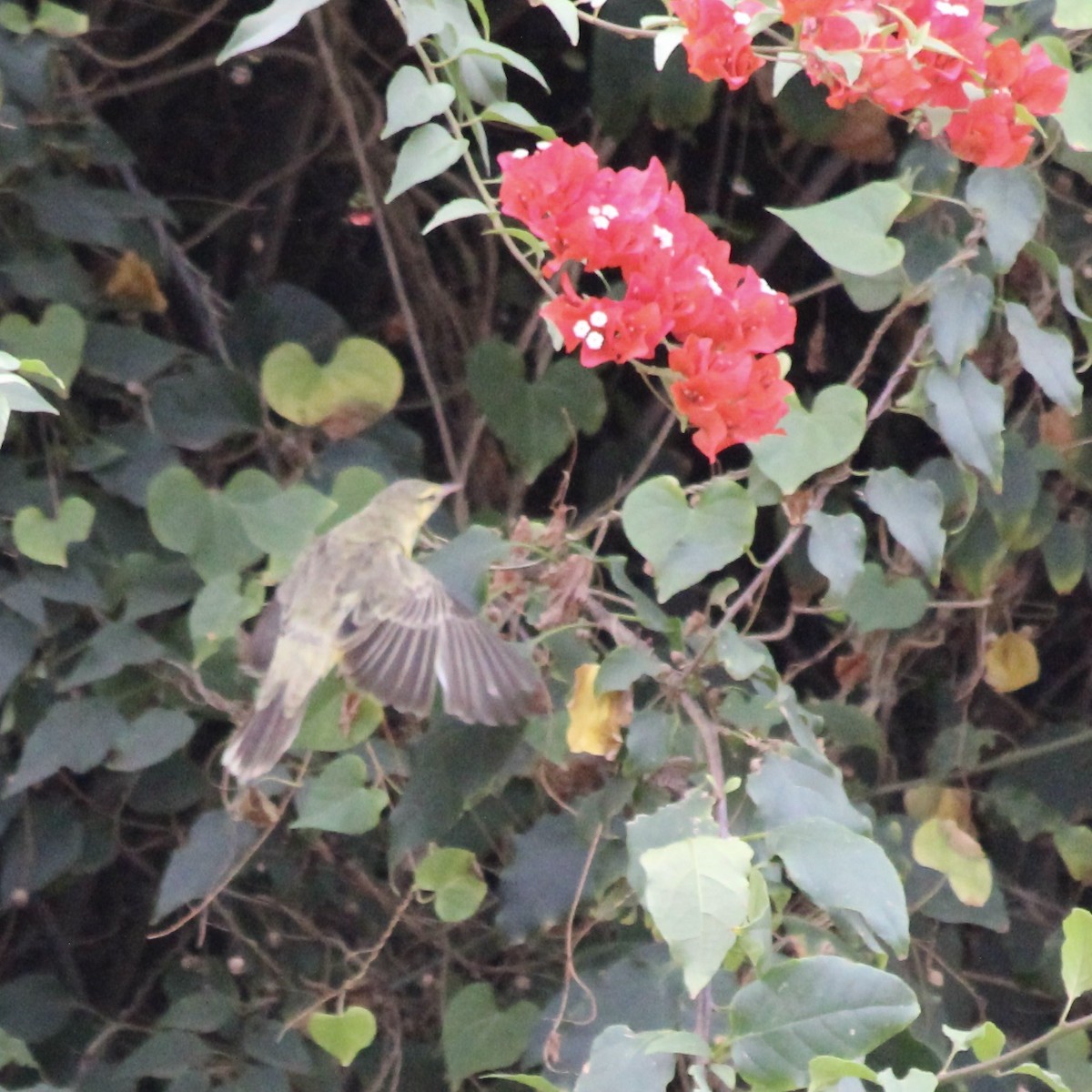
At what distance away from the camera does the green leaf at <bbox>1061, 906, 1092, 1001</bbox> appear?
919mm

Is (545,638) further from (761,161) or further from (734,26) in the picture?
(761,161)

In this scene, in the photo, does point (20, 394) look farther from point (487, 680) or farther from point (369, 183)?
point (369, 183)

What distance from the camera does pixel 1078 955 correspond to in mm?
921

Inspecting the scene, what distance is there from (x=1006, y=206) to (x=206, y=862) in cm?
89

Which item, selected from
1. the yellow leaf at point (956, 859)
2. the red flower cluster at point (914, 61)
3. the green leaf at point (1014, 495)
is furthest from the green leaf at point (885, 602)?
the red flower cluster at point (914, 61)

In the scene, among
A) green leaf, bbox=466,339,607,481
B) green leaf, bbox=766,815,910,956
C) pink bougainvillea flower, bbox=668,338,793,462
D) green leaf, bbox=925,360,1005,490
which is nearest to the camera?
green leaf, bbox=766,815,910,956

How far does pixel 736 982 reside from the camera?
104 cm

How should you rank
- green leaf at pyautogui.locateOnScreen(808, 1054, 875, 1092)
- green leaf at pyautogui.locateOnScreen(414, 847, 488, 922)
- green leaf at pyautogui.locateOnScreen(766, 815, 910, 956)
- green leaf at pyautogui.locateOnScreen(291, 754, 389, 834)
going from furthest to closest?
green leaf at pyautogui.locateOnScreen(414, 847, 488, 922)
green leaf at pyautogui.locateOnScreen(291, 754, 389, 834)
green leaf at pyautogui.locateOnScreen(766, 815, 910, 956)
green leaf at pyautogui.locateOnScreen(808, 1054, 875, 1092)

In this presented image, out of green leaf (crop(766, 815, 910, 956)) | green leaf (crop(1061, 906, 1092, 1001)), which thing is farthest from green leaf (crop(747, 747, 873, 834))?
green leaf (crop(1061, 906, 1092, 1001))

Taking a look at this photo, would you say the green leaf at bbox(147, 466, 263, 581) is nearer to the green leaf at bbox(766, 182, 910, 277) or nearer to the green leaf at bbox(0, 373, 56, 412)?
the green leaf at bbox(0, 373, 56, 412)

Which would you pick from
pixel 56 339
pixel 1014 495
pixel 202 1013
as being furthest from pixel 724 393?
pixel 202 1013

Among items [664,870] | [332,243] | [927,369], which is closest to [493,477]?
[332,243]

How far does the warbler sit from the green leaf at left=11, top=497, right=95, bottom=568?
0.67 ft

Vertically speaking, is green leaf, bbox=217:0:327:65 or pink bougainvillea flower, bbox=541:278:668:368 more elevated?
green leaf, bbox=217:0:327:65
